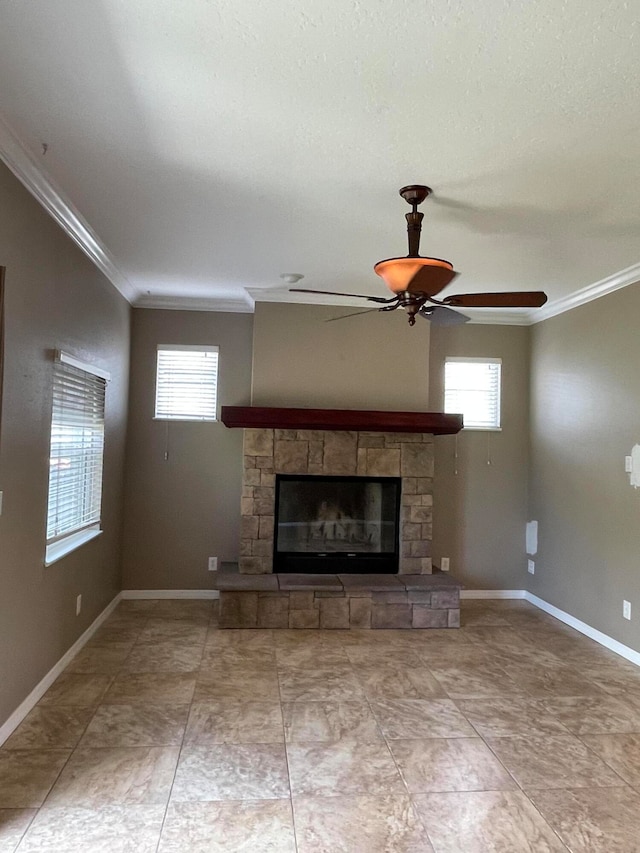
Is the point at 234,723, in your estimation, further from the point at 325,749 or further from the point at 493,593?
the point at 493,593

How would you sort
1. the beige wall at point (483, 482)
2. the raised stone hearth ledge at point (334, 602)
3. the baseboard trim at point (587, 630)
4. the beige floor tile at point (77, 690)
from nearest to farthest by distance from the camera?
1. the beige floor tile at point (77, 690)
2. the baseboard trim at point (587, 630)
3. the raised stone hearth ledge at point (334, 602)
4. the beige wall at point (483, 482)

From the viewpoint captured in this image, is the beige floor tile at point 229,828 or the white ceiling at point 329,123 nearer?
the white ceiling at point 329,123

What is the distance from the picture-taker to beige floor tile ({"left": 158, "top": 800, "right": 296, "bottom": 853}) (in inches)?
78.6

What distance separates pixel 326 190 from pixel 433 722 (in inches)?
104

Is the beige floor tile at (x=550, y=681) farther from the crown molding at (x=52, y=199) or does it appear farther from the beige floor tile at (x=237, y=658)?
the crown molding at (x=52, y=199)

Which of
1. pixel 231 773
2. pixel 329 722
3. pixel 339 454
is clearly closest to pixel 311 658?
pixel 329 722

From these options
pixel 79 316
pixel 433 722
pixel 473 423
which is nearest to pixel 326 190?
pixel 79 316

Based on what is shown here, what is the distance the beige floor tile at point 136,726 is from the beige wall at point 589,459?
2.90 meters

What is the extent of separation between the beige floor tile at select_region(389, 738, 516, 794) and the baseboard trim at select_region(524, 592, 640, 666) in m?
1.69

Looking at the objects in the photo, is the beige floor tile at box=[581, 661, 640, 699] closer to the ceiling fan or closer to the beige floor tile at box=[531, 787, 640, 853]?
the beige floor tile at box=[531, 787, 640, 853]

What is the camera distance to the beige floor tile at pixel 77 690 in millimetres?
3057

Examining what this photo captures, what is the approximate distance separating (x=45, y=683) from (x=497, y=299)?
3.04 metres

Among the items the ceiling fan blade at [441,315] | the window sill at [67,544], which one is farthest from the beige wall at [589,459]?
the window sill at [67,544]

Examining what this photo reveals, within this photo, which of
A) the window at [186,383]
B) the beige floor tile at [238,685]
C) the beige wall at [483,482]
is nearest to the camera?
the beige floor tile at [238,685]
